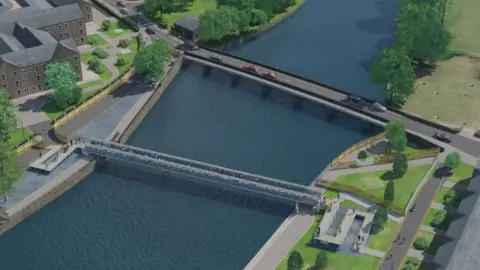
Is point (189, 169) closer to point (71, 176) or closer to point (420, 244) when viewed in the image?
point (71, 176)

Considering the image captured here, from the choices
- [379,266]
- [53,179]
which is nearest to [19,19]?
[53,179]

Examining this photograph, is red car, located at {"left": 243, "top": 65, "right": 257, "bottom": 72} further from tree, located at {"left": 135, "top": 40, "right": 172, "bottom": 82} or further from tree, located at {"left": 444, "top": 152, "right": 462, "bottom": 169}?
tree, located at {"left": 444, "top": 152, "right": 462, "bottom": 169}

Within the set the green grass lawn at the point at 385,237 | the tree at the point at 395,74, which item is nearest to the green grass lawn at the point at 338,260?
the green grass lawn at the point at 385,237

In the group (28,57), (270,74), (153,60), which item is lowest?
(28,57)

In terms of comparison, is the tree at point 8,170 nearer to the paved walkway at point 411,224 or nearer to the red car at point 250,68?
the red car at point 250,68

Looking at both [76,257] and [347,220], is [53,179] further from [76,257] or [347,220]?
[347,220]

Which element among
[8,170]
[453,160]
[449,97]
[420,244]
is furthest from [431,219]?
[8,170]
